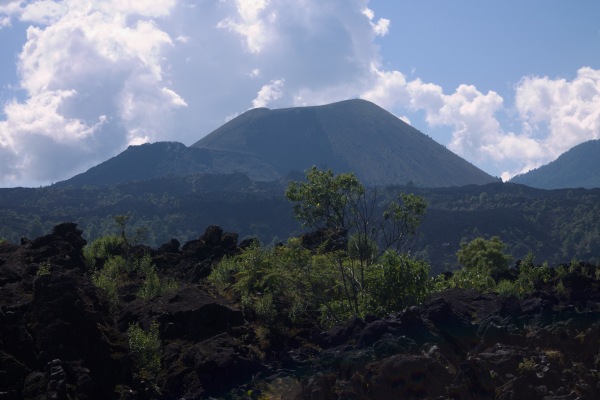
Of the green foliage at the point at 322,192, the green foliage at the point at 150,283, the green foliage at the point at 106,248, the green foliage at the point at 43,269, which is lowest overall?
the green foliage at the point at 150,283

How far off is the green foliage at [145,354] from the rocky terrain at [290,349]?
0.24m

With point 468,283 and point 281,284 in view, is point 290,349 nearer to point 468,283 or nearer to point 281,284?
point 281,284

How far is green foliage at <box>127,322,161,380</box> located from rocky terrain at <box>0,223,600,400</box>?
0.78 feet

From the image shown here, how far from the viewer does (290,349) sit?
21.5 metres

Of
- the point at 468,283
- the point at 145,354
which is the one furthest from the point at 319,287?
the point at 145,354

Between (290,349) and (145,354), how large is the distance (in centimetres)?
471

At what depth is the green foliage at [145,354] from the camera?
60.3 ft

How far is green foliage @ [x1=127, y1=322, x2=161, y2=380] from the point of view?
1839 centimetres

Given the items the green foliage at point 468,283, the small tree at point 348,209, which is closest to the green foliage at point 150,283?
the small tree at point 348,209

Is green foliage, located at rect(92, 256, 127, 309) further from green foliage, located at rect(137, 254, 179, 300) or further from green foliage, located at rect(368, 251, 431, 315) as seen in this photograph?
green foliage, located at rect(368, 251, 431, 315)

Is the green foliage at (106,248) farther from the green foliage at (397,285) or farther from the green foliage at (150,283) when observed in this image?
the green foliage at (397,285)

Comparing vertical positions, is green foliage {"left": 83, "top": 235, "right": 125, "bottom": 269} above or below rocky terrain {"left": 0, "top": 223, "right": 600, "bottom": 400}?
above

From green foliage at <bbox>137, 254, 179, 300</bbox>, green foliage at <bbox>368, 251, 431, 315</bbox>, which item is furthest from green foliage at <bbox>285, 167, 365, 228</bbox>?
green foliage at <bbox>137, 254, 179, 300</bbox>

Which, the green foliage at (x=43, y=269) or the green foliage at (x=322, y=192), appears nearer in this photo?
the green foliage at (x=43, y=269)
